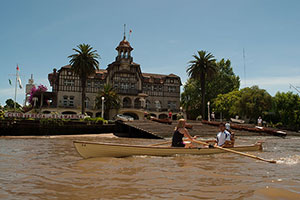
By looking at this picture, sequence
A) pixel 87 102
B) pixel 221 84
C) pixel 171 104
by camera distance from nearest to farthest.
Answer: pixel 87 102, pixel 171 104, pixel 221 84

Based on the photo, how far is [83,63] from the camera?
41500mm

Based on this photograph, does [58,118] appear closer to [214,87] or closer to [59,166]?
[59,166]

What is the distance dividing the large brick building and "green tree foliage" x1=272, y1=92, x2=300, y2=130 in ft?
68.6

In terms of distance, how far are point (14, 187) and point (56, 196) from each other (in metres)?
1.37

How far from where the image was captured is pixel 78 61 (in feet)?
137

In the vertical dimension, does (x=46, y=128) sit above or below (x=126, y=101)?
below

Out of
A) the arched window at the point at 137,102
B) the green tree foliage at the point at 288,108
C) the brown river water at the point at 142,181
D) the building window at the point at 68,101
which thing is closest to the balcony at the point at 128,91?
the arched window at the point at 137,102

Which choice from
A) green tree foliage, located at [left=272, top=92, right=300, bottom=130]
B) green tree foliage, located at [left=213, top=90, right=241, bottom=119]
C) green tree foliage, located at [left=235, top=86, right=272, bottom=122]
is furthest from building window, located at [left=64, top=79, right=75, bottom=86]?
green tree foliage, located at [left=272, top=92, right=300, bottom=130]

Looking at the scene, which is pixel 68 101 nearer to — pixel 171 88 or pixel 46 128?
pixel 46 128

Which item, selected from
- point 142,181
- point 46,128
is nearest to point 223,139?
point 142,181

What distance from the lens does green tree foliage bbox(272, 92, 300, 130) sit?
45.3 meters

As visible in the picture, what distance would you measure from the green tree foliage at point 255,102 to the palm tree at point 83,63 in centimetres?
2741

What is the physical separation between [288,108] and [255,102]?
616 centimetres

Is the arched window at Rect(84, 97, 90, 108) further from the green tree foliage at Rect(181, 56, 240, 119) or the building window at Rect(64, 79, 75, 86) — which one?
the green tree foliage at Rect(181, 56, 240, 119)
